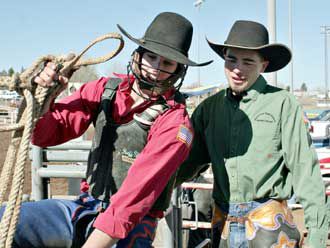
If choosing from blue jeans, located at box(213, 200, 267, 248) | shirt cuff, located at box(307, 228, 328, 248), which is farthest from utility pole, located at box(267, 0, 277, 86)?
shirt cuff, located at box(307, 228, 328, 248)

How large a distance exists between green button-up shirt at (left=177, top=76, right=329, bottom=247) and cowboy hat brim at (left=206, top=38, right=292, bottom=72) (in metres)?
0.14

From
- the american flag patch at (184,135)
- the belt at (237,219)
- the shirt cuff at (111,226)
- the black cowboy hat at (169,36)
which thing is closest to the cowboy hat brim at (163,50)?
the black cowboy hat at (169,36)

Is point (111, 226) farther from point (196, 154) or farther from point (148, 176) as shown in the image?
point (196, 154)

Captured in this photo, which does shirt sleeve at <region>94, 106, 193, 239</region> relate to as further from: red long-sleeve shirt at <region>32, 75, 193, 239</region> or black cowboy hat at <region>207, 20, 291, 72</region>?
black cowboy hat at <region>207, 20, 291, 72</region>

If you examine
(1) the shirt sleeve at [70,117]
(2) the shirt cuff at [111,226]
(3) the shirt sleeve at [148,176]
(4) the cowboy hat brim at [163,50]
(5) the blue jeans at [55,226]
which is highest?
(4) the cowboy hat brim at [163,50]

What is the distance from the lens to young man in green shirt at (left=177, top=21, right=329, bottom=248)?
8.54ft

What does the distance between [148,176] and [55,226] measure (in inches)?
21.2

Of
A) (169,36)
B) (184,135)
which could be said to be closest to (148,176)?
(184,135)

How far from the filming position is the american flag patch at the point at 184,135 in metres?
2.19

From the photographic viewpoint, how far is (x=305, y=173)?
2.58 metres

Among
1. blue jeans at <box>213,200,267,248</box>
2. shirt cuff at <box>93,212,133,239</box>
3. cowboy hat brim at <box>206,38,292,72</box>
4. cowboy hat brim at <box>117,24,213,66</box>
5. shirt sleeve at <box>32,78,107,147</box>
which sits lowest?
blue jeans at <box>213,200,267,248</box>

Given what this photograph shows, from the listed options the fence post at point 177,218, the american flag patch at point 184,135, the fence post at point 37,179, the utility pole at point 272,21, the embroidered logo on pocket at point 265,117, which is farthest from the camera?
the utility pole at point 272,21

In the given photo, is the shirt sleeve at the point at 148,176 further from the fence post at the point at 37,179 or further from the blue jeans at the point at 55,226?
the fence post at the point at 37,179

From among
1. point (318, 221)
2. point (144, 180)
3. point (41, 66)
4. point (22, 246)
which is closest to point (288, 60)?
point (318, 221)
